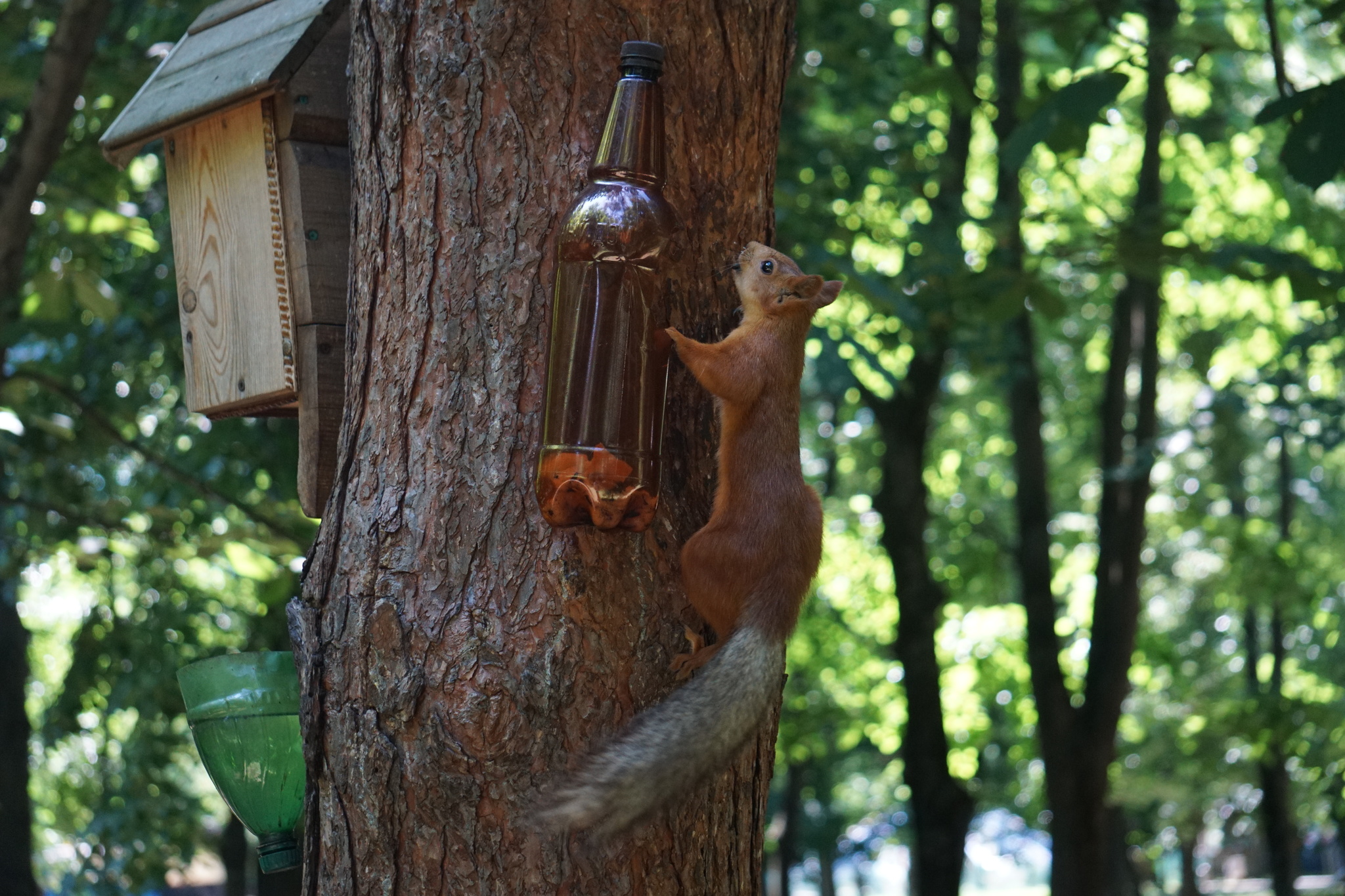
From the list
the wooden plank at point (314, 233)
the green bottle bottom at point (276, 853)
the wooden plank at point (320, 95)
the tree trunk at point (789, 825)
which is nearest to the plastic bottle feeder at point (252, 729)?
the green bottle bottom at point (276, 853)

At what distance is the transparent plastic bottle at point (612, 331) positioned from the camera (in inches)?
70.7

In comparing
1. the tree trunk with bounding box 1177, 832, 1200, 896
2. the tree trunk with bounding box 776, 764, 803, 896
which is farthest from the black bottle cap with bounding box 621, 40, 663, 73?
the tree trunk with bounding box 1177, 832, 1200, 896

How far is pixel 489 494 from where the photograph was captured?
1859 millimetres

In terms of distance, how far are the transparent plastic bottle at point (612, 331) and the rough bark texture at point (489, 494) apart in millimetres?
67

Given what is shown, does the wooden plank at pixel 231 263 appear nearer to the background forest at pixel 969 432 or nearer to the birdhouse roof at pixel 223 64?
the birdhouse roof at pixel 223 64

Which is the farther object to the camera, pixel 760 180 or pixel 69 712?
pixel 69 712

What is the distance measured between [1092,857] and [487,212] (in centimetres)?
726

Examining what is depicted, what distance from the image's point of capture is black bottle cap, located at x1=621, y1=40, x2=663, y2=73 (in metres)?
1.87

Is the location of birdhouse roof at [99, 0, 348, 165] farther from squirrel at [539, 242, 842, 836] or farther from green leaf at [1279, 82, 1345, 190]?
green leaf at [1279, 82, 1345, 190]

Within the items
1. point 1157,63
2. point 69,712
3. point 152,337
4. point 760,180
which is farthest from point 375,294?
point 69,712

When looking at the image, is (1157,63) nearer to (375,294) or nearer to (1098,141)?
(375,294)

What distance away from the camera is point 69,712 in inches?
278

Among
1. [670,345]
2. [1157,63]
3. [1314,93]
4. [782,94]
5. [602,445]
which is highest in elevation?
[1157,63]

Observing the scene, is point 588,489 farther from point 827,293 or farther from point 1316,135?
point 1316,135
